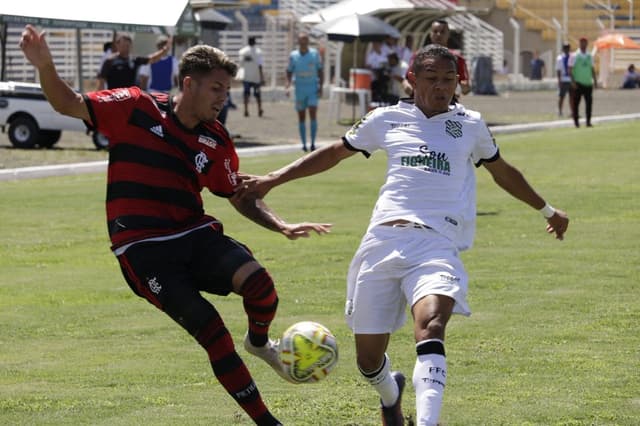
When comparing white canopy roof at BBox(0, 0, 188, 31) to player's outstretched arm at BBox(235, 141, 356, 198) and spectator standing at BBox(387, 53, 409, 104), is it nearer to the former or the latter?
spectator standing at BBox(387, 53, 409, 104)

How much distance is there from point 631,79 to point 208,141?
52.7m

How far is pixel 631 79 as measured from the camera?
190 ft

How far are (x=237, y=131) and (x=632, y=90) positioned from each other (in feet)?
92.8

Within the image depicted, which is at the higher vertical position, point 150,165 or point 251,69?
point 251,69

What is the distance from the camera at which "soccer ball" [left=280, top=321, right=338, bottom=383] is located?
7211 mm

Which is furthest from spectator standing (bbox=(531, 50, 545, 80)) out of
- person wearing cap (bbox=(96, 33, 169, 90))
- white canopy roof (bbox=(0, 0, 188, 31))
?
person wearing cap (bbox=(96, 33, 169, 90))

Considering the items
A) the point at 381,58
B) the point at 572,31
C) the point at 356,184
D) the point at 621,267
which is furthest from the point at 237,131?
the point at 572,31

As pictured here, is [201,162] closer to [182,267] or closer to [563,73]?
[182,267]

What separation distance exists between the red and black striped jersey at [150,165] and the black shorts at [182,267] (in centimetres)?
7

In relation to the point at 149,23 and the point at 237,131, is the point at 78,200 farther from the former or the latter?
the point at 237,131

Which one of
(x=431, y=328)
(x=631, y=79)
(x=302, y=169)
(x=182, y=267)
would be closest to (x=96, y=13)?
(x=302, y=169)

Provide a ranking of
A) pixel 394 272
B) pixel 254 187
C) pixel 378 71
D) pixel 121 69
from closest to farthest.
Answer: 1. pixel 394 272
2. pixel 254 187
3. pixel 121 69
4. pixel 378 71

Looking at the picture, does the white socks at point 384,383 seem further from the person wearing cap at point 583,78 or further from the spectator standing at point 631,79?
the spectator standing at point 631,79

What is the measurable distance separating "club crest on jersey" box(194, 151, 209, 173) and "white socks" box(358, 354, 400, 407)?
1269 millimetres
